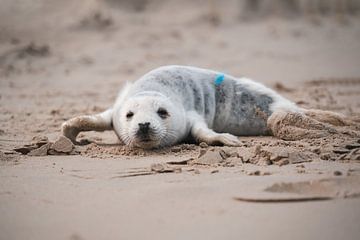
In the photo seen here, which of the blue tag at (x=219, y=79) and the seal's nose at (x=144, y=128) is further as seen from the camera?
the blue tag at (x=219, y=79)

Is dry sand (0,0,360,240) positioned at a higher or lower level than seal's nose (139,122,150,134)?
lower

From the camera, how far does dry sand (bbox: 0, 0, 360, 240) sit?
2.78m

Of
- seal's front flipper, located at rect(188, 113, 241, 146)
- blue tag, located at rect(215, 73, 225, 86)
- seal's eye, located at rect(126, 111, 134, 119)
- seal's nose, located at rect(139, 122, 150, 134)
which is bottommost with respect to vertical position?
seal's front flipper, located at rect(188, 113, 241, 146)

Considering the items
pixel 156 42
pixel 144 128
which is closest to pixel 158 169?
pixel 144 128

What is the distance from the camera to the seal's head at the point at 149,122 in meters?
4.66

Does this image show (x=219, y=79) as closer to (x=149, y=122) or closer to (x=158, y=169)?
(x=149, y=122)

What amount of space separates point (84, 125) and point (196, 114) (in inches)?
37.0

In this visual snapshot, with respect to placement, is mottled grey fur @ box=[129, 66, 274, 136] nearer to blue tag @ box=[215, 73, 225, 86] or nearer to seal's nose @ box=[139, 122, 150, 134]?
blue tag @ box=[215, 73, 225, 86]

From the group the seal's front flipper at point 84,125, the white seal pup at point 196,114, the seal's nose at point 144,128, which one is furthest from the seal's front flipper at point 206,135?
the seal's front flipper at point 84,125

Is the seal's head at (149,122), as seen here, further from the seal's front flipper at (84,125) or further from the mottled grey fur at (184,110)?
the seal's front flipper at (84,125)

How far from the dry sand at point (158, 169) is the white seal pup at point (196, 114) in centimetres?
15

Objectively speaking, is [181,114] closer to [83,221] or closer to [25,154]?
[25,154]

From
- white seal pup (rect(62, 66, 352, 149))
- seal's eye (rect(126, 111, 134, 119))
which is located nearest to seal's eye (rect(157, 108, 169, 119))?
white seal pup (rect(62, 66, 352, 149))

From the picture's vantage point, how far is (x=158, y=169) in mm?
3805
